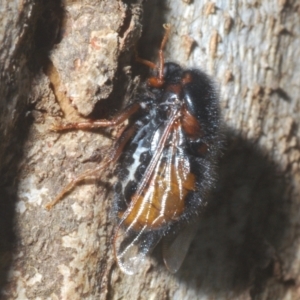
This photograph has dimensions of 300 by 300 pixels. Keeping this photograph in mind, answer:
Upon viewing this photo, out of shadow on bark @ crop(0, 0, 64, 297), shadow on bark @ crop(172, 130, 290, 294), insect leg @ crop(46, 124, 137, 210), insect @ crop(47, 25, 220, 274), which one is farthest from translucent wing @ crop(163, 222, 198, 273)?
shadow on bark @ crop(0, 0, 64, 297)

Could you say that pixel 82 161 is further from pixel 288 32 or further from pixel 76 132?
pixel 288 32

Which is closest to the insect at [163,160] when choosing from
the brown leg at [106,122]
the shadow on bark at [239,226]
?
the brown leg at [106,122]

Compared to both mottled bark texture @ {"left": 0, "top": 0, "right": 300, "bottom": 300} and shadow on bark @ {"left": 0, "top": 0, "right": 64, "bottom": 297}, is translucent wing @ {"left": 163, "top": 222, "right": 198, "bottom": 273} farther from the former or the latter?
shadow on bark @ {"left": 0, "top": 0, "right": 64, "bottom": 297}

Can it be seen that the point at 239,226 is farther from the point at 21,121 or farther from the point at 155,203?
the point at 21,121

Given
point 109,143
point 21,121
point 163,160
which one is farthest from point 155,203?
point 21,121

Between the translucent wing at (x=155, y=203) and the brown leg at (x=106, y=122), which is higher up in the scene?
the brown leg at (x=106, y=122)

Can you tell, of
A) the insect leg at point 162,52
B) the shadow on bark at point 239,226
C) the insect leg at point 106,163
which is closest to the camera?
the insect leg at point 106,163

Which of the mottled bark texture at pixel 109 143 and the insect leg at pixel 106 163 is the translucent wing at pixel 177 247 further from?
the insect leg at pixel 106 163
